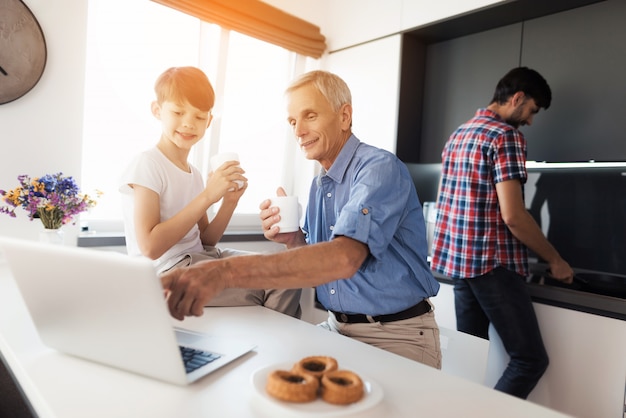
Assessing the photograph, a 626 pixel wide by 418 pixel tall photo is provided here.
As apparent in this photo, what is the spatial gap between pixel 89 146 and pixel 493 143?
190 centimetres

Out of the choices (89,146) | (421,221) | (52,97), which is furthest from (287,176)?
(421,221)

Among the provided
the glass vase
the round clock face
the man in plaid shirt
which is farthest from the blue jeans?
the round clock face

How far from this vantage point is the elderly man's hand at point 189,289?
0.75 m

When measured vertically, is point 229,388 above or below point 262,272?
below

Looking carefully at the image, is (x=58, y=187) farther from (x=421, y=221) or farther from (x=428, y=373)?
(x=428, y=373)

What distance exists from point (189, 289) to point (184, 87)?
2.66 feet

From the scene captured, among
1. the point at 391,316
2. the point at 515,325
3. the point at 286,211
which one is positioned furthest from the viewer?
the point at 515,325

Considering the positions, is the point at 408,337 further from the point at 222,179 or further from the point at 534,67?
the point at 534,67

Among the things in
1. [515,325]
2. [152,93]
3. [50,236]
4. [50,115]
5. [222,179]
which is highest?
[152,93]

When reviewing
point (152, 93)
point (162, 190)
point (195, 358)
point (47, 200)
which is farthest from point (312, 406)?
point (152, 93)

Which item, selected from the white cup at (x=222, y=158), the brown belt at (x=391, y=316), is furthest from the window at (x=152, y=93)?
the brown belt at (x=391, y=316)

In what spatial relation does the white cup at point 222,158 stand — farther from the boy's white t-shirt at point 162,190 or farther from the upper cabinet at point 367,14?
the upper cabinet at point 367,14

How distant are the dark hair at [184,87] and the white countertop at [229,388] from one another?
0.76m

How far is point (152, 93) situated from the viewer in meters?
2.38
